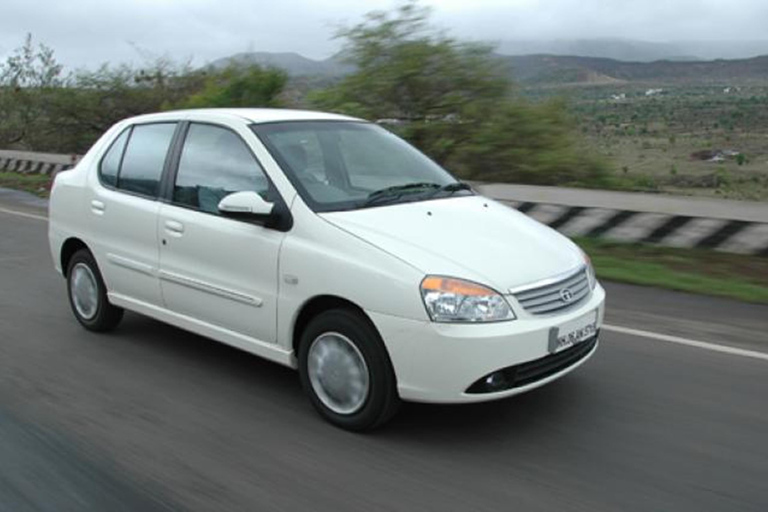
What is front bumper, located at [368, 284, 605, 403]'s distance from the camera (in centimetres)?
389

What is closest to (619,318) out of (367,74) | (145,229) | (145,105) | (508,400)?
(508,400)

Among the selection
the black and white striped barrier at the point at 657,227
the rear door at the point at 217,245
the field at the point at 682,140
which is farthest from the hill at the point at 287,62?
the rear door at the point at 217,245

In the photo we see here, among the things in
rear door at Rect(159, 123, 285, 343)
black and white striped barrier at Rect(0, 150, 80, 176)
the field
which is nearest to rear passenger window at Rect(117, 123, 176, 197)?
rear door at Rect(159, 123, 285, 343)

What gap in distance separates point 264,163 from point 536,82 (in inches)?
447

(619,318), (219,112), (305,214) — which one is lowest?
(619,318)

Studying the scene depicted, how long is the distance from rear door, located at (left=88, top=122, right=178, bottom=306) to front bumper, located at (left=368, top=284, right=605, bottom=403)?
2.12m

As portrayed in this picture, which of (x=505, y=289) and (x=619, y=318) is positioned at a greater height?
(x=505, y=289)

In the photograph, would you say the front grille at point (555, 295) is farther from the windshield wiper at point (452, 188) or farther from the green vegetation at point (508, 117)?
the green vegetation at point (508, 117)

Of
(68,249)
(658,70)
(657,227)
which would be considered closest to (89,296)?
(68,249)

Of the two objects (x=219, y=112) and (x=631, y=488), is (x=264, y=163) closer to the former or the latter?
(x=219, y=112)

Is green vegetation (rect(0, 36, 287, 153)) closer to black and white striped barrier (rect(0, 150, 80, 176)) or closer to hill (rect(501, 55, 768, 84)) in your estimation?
black and white striped barrier (rect(0, 150, 80, 176))

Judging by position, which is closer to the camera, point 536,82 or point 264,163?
point 264,163

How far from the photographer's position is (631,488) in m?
3.63

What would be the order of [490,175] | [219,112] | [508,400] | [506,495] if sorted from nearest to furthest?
[506,495], [508,400], [219,112], [490,175]
